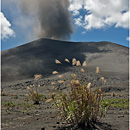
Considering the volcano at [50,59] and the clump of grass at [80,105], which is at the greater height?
the volcano at [50,59]

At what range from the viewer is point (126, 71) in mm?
40812

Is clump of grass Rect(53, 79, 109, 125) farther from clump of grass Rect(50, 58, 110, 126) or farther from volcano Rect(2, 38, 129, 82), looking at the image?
volcano Rect(2, 38, 129, 82)

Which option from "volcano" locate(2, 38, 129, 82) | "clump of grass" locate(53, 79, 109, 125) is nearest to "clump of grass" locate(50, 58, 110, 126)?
"clump of grass" locate(53, 79, 109, 125)

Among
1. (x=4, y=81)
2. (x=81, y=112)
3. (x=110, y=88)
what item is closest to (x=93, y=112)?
(x=81, y=112)

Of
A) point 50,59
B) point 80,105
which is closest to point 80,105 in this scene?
point 80,105

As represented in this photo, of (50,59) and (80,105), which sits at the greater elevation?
(50,59)

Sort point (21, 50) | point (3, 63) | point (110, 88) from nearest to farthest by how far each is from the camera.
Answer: point (110, 88) → point (3, 63) → point (21, 50)

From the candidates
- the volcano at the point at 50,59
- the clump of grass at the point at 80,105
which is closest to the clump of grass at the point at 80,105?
the clump of grass at the point at 80,105

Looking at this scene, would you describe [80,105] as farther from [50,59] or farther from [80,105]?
[50,59]

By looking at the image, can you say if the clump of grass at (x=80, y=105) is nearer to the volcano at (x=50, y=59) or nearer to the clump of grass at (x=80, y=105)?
the clump of grass at (x=80, y=105)

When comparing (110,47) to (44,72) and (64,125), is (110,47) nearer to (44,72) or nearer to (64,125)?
(44,72)

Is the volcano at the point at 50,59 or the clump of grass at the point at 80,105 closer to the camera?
the clump of grass at the point at 80,105

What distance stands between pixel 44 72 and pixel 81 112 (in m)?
39.0

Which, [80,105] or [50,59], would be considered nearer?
[80,105]
